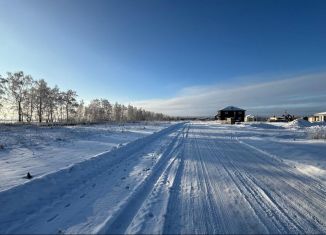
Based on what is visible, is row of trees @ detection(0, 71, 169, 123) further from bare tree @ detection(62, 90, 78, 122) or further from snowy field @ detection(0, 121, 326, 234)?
snowy field @ detection(0, 121, 326, 234)

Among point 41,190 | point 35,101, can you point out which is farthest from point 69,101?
point 41,190

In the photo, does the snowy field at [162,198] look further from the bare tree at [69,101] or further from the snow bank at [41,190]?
the bare tree at [69,101]

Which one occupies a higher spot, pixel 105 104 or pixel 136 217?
pixel 105 104

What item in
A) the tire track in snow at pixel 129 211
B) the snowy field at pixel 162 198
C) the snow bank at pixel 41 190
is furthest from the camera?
the snow bank at pixel 41 190

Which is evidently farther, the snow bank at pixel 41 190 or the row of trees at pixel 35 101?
the row of trees at pixel 35 101

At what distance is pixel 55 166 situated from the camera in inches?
333

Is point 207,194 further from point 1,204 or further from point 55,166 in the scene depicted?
point 55,166

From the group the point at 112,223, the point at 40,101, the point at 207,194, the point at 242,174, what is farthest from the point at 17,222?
the point at 40,101

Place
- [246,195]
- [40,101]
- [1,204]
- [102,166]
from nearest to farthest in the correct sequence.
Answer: [1,204], [246,195], [102,166], [40,101]

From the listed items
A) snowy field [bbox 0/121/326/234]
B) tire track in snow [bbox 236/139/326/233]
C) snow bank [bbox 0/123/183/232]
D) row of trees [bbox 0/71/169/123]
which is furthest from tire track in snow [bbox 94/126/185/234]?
row of trees [bbox 0/71/169/123]

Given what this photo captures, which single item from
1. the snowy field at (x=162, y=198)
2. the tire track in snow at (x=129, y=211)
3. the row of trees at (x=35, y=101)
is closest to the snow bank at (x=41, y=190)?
the snowy field at (x=162, y=198)

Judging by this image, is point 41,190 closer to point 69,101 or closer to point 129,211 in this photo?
point 129,211

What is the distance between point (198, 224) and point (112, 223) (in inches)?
60.8

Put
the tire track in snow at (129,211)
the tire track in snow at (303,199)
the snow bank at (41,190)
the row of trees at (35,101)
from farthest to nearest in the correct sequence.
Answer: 1. the row of trees at (35,101)
2. the snow bank at (41,190)
3. the tire track in snow at (303,199)
4. the tire track in snow at (129,211)
